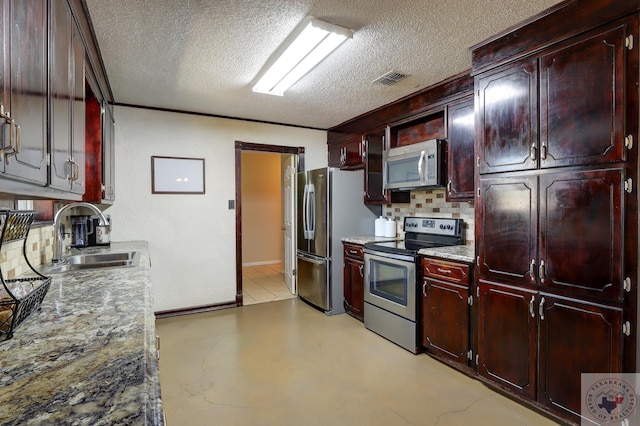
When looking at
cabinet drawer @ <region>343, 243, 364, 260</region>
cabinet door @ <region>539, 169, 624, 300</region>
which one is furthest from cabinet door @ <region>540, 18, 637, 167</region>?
cabinet drawer @ <region>343, 243, 364, 260</region>

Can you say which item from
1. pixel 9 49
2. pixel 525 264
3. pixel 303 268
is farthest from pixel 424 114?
pixel 9 49

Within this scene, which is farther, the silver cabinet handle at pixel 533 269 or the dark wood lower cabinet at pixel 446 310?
the dark wood lower cabinet at pixel 446 310

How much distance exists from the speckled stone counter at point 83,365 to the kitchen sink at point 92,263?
2.81 ft

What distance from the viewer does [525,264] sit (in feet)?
6.88

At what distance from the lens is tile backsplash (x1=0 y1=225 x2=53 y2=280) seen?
5.28ft

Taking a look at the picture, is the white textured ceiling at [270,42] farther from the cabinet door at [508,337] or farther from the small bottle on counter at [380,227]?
the cabinet door at [508,337]

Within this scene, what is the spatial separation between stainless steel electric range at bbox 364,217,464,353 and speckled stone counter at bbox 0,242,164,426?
2173mm

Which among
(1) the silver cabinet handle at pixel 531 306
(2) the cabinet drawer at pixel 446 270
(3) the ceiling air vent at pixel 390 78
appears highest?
(3) the ceiling air vent at pixel 390 78

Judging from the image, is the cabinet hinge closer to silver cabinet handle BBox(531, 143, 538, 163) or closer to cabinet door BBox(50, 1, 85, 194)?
silver cabinet handle BBox(531, 143, 538, 163)

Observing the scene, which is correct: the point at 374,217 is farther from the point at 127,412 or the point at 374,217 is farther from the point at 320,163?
the point at 127,412

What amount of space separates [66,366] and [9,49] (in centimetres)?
80

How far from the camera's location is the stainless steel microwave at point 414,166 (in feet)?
10.1

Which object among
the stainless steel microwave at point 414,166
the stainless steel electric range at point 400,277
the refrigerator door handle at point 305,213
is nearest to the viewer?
the stainless steel electric range at point 400,277

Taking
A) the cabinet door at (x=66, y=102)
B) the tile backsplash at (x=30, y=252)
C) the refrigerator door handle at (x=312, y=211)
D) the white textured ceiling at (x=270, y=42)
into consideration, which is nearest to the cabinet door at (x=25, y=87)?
the cabinet door at (x=66, y=102)
